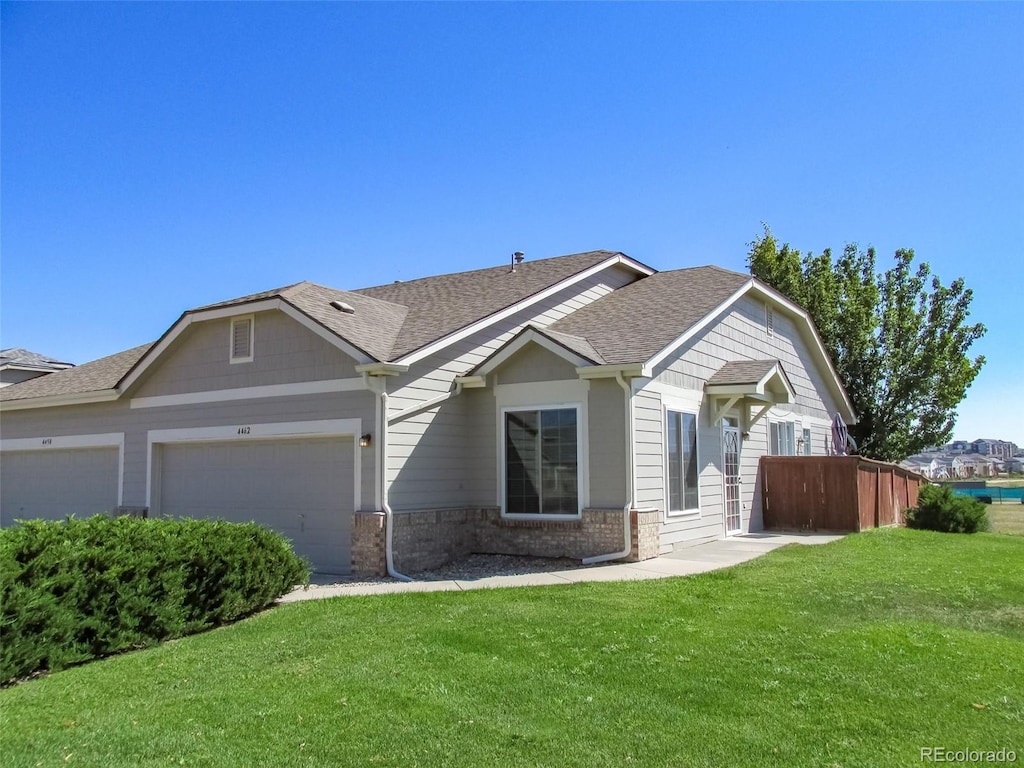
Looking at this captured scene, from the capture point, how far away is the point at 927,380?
26531mm

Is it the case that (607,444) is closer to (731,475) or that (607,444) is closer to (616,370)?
(616,370)

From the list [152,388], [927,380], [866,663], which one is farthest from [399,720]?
[927,380]

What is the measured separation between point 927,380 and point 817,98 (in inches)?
672

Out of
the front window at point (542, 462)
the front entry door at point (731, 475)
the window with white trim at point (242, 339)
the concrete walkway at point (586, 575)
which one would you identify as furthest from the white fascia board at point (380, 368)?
the front entry door at point (731, 475)

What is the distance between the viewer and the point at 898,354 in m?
26.8

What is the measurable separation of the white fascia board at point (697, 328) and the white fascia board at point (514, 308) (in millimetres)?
2764

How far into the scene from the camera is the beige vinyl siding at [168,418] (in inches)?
496

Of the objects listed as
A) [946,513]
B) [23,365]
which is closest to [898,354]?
[946,513]

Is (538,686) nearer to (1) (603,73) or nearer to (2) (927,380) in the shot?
(1) (603,73)

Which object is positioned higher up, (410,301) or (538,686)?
(410,301)

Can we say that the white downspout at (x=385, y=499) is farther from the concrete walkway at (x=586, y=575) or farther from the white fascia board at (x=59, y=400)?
the white fascia board at (x=59, y=400)

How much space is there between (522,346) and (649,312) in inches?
134

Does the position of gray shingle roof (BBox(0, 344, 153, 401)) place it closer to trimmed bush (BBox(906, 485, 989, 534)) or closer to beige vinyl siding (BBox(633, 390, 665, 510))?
beige vinyl siding (BBox(633, 390, 665, 510))

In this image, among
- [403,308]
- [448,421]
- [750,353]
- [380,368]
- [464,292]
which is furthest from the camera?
[750,353]
